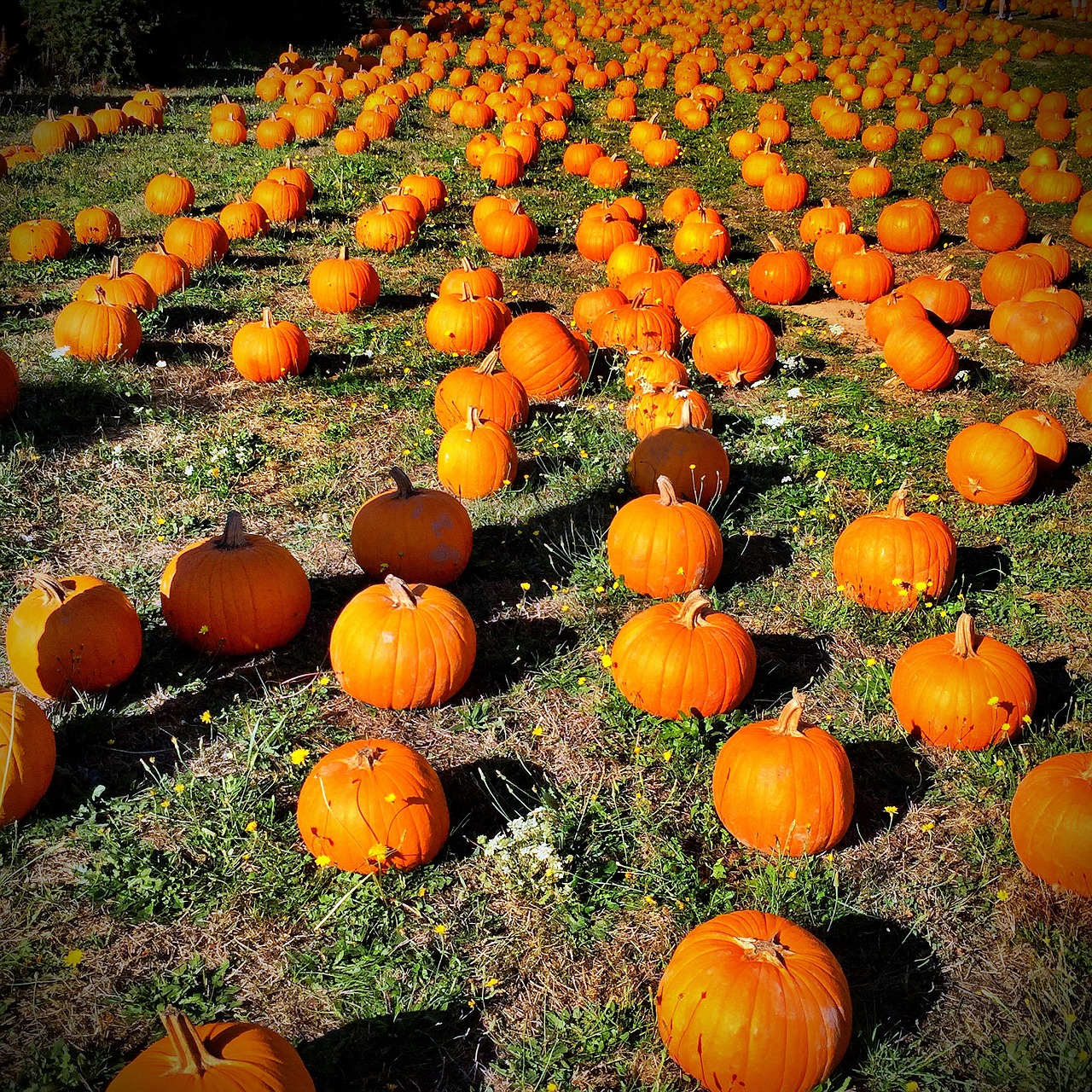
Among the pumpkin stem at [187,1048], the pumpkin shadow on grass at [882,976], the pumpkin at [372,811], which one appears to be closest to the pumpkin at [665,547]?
the pumpkin at [372,811]

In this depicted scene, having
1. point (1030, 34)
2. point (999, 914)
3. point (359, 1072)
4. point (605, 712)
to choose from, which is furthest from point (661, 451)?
point (1030, 34)

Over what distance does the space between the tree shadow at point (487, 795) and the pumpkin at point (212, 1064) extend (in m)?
1.12

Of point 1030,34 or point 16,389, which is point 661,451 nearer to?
point 16,389

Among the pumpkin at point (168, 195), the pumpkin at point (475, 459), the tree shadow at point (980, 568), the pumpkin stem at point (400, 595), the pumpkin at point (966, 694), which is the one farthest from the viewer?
the pumpkin at point (168, 195)

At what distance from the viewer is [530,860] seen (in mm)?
3438

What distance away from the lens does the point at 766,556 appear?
535 cm

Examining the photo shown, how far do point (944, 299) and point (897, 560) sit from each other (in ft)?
13.7

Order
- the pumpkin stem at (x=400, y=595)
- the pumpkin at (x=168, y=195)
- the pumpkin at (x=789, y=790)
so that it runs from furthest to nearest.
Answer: the pumpkin at (x=168, y=195), the pumpkin stem at (x=400, y=595), the pumpkin at (x=789, y=790)

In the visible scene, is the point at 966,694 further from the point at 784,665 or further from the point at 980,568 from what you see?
the point at 980,568

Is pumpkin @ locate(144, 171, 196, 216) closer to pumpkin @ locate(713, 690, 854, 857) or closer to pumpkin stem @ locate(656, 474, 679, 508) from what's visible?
pumpkin stem @ locate(656, 474, 679, 508)

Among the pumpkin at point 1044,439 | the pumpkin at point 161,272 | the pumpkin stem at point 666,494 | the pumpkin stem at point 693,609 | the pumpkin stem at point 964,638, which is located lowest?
the pumpkin at point 1044,439

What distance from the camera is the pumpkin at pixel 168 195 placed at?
→ 33.3 ft

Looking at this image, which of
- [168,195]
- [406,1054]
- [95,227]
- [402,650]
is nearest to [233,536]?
[402,650]

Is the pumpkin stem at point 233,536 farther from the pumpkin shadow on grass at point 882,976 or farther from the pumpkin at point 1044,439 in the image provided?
the pumpkin at point 1044,439
